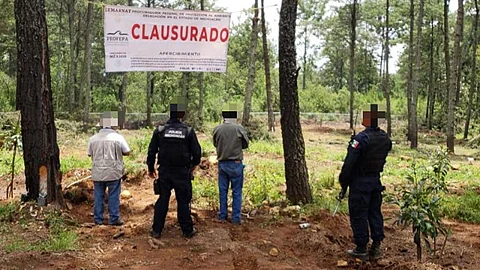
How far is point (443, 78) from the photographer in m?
37.0

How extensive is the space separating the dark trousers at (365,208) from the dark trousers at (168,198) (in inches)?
79.1

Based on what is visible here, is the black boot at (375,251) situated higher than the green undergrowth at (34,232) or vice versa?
the green undergrowth at (34,232)

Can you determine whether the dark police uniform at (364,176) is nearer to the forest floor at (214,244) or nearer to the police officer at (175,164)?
the forest floor at (214,244)

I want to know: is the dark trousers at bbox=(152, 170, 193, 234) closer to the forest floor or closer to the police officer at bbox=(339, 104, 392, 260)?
the forest floor

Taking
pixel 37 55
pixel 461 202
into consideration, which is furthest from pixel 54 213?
→ pixel 461 202

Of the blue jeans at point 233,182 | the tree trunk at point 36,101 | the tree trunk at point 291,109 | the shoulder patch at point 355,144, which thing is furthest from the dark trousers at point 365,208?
the tree trunk at point 36,101

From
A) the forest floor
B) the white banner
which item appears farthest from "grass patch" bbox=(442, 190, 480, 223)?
the white banner

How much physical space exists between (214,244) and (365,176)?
6.39 ft

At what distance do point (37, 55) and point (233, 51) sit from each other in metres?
39.6

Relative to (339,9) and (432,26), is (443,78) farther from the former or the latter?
(339,9)

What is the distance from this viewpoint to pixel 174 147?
19.2 ft

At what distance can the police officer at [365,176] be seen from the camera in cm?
546

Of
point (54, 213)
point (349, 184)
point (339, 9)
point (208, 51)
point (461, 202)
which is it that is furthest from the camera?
point (339, 9)

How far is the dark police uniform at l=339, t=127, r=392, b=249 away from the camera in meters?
5.46
